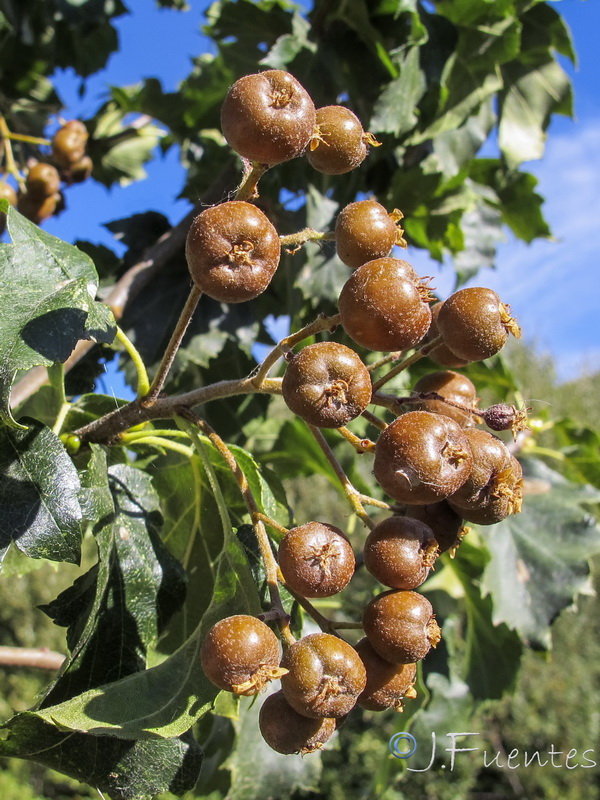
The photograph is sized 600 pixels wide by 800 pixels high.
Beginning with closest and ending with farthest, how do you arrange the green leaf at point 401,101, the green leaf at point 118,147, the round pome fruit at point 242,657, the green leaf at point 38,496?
the round pome fruit at point 242,657, the green leaf at point 38,496, the green leaf at point 401,101, the green leaf at point 118,147

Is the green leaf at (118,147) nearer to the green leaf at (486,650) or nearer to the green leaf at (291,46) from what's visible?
the green leaf at (291,46)

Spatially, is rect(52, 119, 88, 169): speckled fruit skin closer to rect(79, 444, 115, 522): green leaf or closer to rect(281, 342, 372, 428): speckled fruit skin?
rect(79, 444, 115, 522): green leaf

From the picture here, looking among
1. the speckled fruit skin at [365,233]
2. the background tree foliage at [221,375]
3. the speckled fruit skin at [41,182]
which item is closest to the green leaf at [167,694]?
the background tree foliage at [221,375]

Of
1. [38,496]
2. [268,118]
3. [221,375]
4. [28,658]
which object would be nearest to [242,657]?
[38,496]

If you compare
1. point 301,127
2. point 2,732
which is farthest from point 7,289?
point 2,732

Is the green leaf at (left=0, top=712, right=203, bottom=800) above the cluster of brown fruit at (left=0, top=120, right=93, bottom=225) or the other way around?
above

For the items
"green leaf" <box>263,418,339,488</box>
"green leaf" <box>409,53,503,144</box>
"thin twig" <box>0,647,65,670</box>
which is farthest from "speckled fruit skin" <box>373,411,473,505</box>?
"green leaf" <box>409,53,503,144</box>

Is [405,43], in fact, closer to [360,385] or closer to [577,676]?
[360,385]
